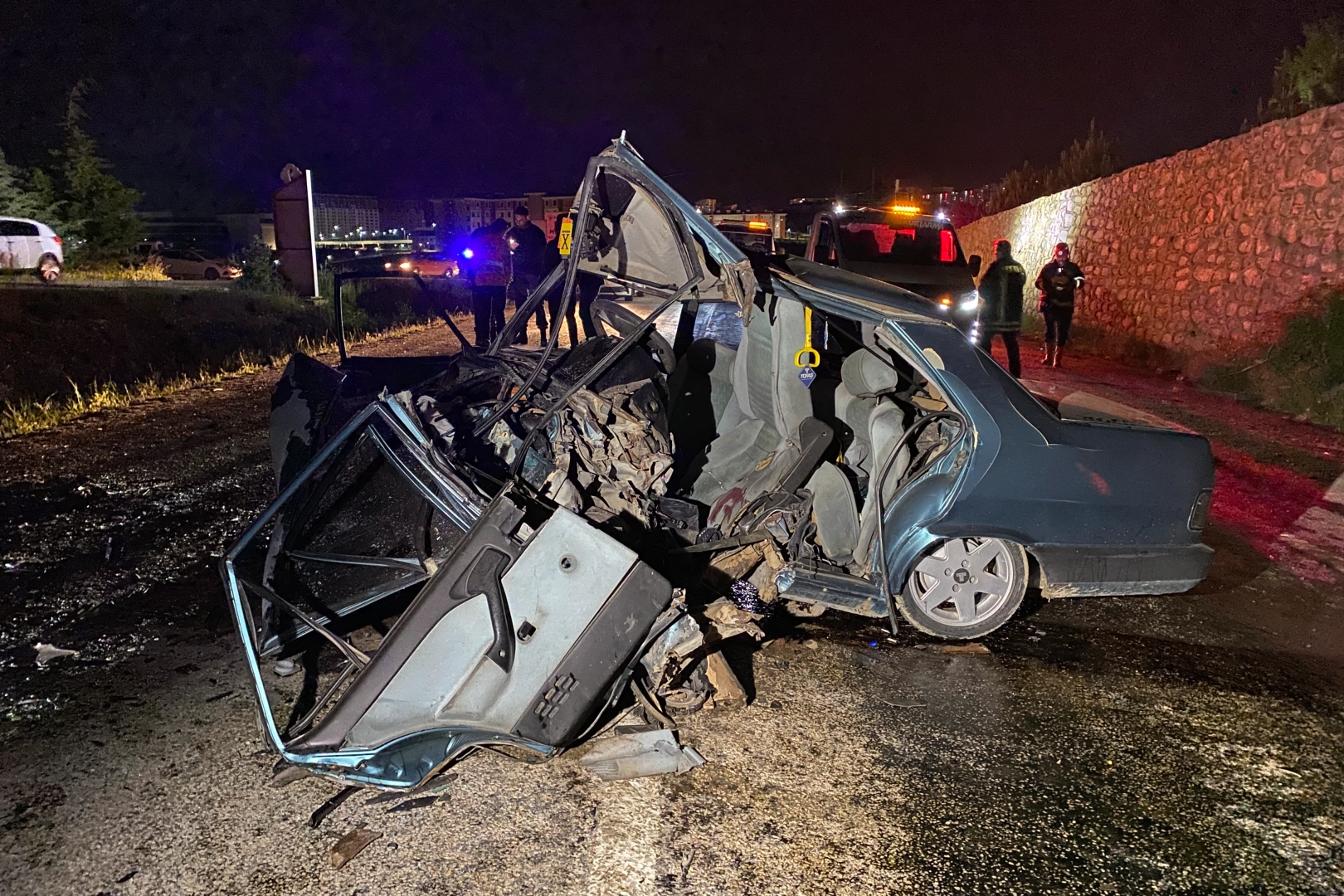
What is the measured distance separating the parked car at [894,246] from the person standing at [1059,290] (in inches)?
40.4

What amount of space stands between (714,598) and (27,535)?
165 inches

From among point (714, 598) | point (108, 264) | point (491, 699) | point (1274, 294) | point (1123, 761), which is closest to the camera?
point (491, 699)

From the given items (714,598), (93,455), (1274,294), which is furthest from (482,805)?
(1274,294)

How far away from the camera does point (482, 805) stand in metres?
2.77

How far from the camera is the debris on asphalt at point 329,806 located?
268 centimetres

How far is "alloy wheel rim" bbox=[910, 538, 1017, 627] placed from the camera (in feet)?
12.6

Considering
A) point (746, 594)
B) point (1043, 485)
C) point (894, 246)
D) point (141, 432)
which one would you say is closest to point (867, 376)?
point (1043, 485)

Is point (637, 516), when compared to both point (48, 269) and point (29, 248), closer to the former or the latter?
point (48, 269)

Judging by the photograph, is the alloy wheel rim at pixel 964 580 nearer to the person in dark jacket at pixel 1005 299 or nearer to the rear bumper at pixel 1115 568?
the rear bumper at pixel 1115 568

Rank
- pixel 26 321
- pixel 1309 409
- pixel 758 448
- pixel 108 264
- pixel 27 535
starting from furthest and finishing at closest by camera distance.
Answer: pixel 108 264 < pixel 26 321 < pixel 1309 409 < pixel 27 535 < pixel 758 448

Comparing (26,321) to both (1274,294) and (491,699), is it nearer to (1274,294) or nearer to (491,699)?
(491,699)

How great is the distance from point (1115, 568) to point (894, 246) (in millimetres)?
8611

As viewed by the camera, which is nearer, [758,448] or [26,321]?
[758,448]

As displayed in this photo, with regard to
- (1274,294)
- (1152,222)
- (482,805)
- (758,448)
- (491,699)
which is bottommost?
(482,805)
